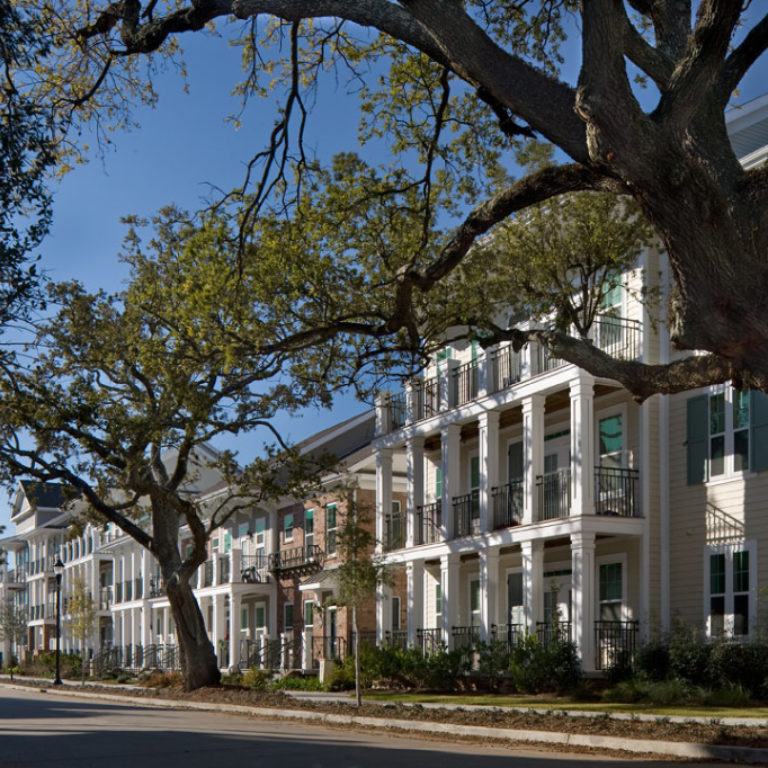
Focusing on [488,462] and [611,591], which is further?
[488,462]

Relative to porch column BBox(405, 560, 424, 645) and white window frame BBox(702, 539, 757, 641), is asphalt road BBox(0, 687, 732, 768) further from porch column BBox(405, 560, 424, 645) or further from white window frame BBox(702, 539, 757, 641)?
porch column BBox(405, 560, 424, 645)

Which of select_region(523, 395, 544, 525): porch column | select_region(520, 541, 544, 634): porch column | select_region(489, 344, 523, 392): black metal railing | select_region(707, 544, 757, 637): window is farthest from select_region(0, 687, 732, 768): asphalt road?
select_region(489, 344, 523, 392): black metal railing

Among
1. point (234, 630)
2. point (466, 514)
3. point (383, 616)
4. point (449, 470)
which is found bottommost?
point (234, 630)

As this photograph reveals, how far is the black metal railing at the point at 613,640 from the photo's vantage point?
24500mm

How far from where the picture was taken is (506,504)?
29156mm

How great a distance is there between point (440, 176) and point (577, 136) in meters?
7.58

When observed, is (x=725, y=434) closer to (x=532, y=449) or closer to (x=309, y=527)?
(x=532, y=449)

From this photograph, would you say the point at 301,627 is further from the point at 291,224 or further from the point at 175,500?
the point at 291,224

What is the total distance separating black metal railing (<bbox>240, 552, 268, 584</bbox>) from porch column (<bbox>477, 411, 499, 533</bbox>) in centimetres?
1816

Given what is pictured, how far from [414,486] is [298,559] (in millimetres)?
11390

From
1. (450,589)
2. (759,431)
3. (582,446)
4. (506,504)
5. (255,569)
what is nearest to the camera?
(759,431)

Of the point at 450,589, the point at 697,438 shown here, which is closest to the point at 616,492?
the point at 697,438

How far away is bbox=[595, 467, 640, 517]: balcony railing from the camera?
25.3 m

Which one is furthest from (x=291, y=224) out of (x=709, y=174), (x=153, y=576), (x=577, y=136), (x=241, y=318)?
(x=153, y=576)
